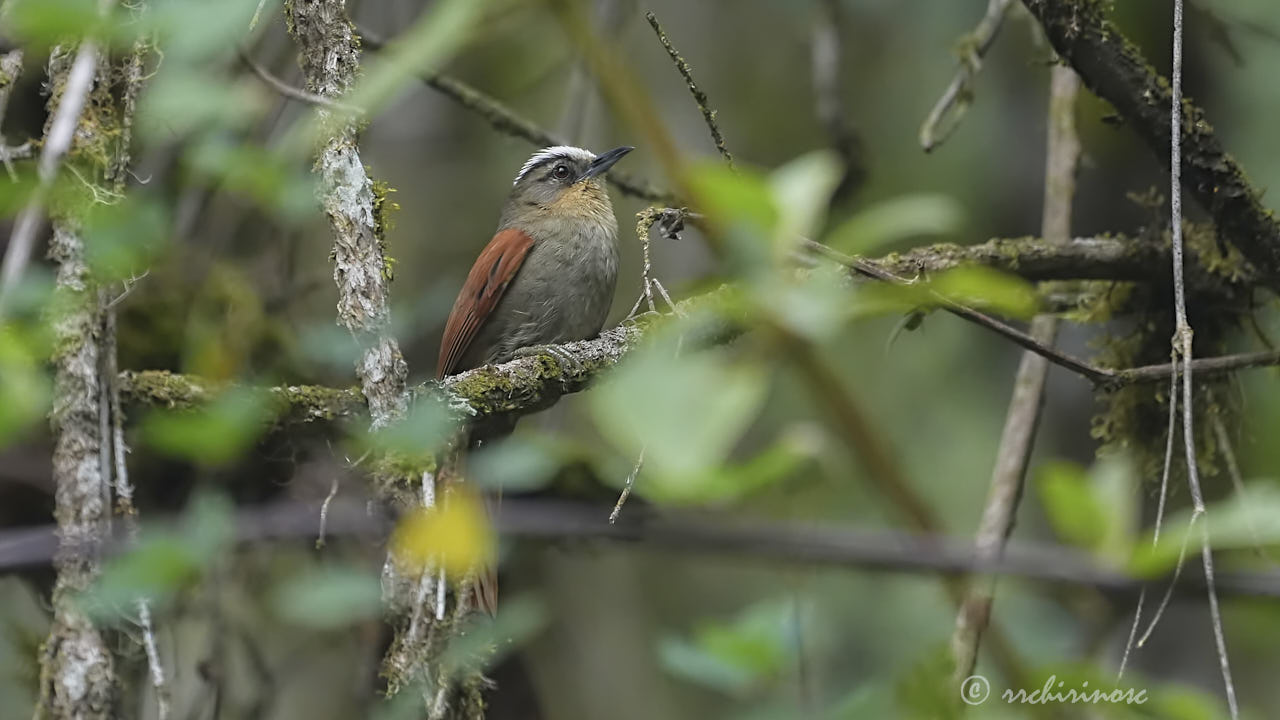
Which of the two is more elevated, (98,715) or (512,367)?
(512,367)

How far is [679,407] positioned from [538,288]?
12.3ft

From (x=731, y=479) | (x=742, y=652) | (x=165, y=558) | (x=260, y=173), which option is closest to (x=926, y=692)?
(x=742, y=652)

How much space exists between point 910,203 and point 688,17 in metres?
5.18

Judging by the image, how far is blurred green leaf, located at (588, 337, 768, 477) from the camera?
0.84 meters

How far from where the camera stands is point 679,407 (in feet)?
2.86

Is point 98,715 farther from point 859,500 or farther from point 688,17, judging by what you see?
point 688,17

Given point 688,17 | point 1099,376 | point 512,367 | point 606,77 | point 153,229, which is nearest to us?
point 606,77

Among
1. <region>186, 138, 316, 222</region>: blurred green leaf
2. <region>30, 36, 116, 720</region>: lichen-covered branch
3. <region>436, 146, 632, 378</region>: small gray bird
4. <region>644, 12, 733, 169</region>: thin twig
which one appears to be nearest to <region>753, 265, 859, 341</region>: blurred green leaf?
<region>186, 138, 316, 222</region>: blurred green leaf

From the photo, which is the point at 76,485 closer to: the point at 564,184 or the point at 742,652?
the point at 742,652

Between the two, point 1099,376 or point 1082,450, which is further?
point 1082,450

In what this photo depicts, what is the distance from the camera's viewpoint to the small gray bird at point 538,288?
4562 millimetres

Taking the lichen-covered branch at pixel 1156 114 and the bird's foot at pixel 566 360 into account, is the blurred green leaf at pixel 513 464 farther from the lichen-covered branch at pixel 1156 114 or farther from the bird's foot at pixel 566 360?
the lichen-covered branch at pixel 1156 114

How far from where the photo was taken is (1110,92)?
291 centimetres

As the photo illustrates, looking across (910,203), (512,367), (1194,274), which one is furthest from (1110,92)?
(910,203)
